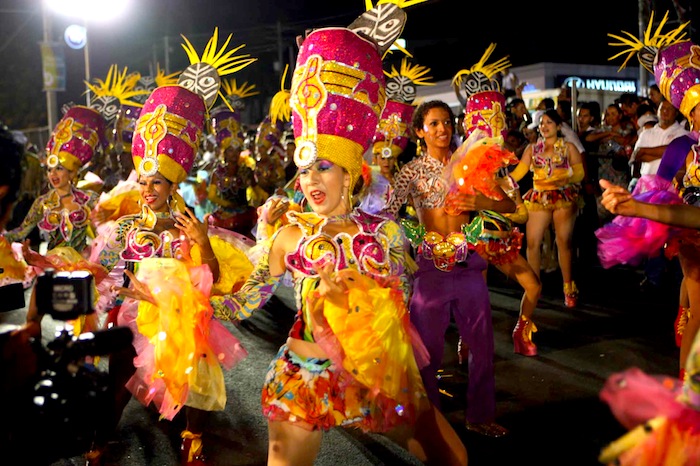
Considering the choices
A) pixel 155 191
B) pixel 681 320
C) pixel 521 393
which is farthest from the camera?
pixel 681 320

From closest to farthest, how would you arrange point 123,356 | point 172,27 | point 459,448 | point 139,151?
point 459,448
point 123,356
point 139,151
point 172,27

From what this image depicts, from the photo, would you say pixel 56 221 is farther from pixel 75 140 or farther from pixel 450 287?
pixel 450 287

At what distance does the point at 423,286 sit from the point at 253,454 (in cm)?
161

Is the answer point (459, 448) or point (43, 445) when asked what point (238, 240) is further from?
point (43, 445)

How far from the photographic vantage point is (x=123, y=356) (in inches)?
188

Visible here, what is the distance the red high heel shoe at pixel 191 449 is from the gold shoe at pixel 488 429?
181 cm

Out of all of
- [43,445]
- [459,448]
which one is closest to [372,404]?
[459,448]

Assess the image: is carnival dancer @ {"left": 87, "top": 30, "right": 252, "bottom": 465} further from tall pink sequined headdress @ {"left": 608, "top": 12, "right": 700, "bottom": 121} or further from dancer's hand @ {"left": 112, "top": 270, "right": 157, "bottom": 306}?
tall pink sequined headdress @ {"left": 608, "top": 12, "right": 700, "bottom": 121}

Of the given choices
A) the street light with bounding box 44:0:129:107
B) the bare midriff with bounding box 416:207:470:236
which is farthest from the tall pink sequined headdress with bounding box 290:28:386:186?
the street light with bounding box 44:0:129:107

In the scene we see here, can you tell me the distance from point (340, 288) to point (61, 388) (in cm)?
135

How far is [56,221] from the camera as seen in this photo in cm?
702

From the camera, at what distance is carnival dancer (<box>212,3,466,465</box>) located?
10.6ft

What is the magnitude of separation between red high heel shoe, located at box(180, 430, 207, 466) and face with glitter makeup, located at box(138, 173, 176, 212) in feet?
4.73

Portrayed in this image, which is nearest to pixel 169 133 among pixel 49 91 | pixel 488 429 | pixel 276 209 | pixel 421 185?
pixel 276 209
